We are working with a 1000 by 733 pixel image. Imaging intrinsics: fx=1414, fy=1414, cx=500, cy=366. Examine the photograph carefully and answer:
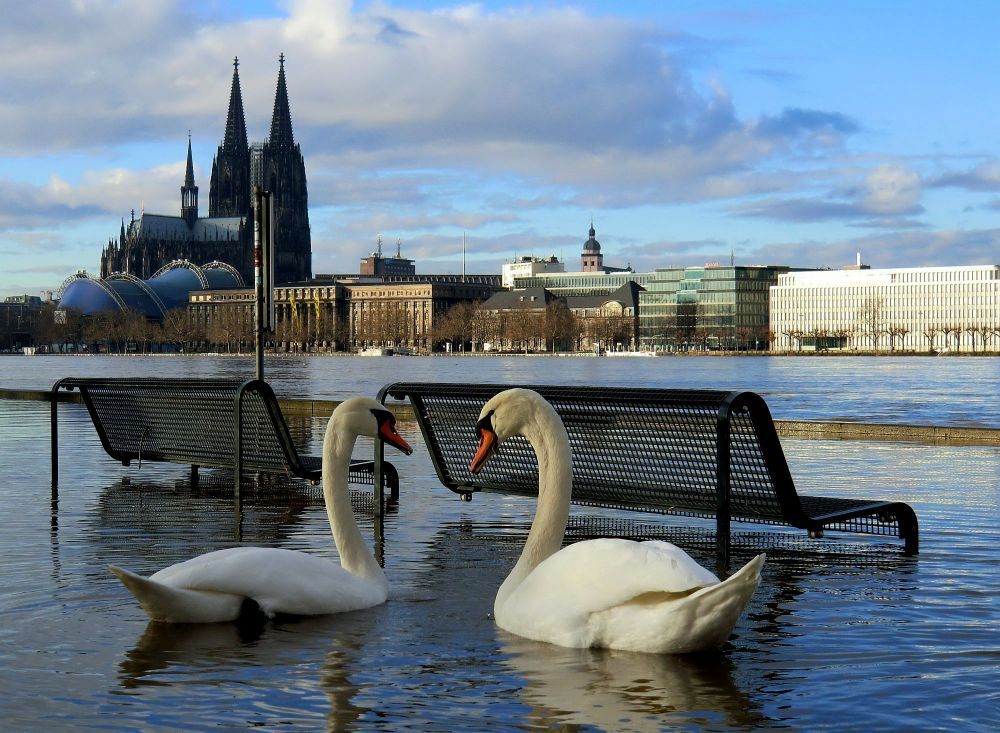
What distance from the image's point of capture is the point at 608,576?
5.79m

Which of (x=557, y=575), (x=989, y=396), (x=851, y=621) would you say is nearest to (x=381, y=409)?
(x=557, y=575)

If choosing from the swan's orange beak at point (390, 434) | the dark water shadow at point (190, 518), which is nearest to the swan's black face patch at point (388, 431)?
the swan's orange beak at point (390, 434)

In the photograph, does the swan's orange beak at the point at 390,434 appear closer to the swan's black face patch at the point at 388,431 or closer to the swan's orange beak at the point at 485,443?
the swan's black face patch at the point at 388,431

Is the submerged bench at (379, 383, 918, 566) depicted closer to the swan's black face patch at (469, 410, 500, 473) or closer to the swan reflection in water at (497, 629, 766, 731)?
the swan's black face patch at (469, 410, 500, 473)

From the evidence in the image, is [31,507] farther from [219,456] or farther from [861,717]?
[861,717]

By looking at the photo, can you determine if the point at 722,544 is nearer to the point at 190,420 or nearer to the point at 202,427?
the point at 202,427

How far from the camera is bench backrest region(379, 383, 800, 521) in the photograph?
8477mm

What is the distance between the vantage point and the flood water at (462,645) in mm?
5305

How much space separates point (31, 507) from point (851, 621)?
718 centimetres

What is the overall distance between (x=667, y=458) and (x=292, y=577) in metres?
3.37

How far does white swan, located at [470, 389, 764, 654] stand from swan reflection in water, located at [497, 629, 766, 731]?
0.24ft

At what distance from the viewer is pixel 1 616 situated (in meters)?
7.02

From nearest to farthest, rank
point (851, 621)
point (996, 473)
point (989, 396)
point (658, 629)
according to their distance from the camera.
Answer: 1. point (658, 629)
2. point (851, 621)
3. point (996, 473)
4. point (989, 396)

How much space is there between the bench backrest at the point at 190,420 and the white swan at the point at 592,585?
179 inches
